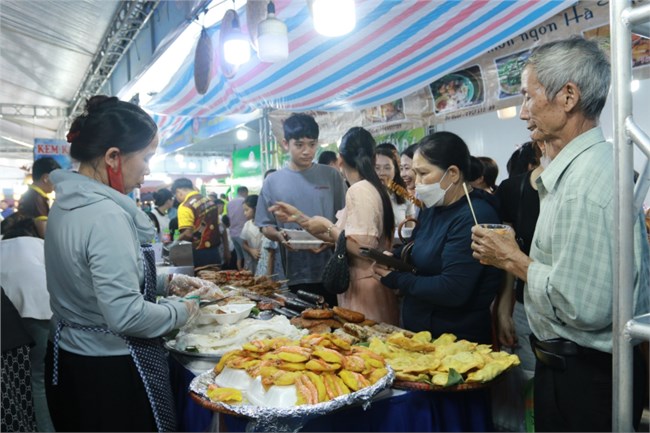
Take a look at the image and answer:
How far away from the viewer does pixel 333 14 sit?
10.9 feet

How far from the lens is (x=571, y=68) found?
5.04ft

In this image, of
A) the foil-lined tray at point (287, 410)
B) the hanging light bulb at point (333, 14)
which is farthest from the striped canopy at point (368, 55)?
the foil-lined tray at point (287, 410)

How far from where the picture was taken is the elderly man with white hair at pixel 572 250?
142 centimetres

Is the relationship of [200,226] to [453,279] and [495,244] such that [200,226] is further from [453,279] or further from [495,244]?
[495,244]

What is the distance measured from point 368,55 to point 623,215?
404 centimetres

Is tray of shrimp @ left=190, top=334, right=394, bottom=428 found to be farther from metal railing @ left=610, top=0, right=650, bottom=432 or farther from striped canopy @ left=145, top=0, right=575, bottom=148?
striped canopy @ left=145, top=0, right=575, bottom=148

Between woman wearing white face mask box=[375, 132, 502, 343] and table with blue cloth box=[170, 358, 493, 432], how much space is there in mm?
402

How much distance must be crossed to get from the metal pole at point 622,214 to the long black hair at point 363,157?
1.81 metres

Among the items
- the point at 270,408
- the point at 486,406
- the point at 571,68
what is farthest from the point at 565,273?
the point at 270,408

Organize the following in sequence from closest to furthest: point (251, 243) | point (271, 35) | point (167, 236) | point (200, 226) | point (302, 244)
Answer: point (302, 244) → point (271, 35) → point (200, 226) → point (251, 243) → point (167, 236)

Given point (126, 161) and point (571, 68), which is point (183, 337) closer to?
point (126, 161)

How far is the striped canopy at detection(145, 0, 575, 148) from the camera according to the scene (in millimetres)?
3912

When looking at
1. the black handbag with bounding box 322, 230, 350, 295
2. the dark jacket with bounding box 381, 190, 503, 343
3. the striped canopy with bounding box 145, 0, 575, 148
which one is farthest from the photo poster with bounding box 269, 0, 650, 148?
the black handbag with bounding box 322, 230, 350, 295

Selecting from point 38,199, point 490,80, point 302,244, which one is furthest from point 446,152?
point 38,199
